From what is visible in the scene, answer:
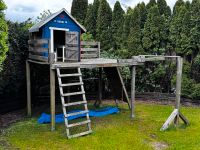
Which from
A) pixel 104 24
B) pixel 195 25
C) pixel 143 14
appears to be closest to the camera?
pixel 195 25

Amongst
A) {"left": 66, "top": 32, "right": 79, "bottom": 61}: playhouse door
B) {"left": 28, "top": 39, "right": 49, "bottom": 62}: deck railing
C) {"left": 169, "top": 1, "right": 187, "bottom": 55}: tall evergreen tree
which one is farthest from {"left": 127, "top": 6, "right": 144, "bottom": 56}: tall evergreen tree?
{"left": 28, "top": 39, "right": 49, "bottom": 62}: deck railing

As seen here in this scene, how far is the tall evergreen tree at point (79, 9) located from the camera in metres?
18.8

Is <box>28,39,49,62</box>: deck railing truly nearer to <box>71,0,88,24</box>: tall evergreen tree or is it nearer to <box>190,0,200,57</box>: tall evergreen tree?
<box>71,0,88,24</box>: tall evergreen tree

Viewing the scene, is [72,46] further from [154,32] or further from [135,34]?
[154,32]

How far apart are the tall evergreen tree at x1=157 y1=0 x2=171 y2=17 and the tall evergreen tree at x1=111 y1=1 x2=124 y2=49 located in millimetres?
2302

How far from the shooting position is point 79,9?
18.9 meters

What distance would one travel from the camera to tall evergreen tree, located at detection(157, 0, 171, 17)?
56.3ft

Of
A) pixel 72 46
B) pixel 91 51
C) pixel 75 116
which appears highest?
pixel 72 46

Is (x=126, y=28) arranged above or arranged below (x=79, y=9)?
below

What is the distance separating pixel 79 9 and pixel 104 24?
2270mm

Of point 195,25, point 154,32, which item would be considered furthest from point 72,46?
point 195,25

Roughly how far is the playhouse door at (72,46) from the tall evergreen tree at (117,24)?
20.7 feet

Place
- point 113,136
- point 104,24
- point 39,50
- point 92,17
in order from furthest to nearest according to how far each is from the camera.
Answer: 1. point 92,17
2. point 104,24
3. point 39,50
4. point 113,136

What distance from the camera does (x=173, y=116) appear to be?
10.6 m
